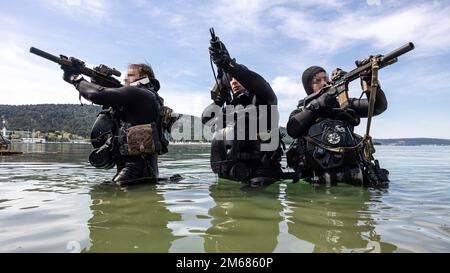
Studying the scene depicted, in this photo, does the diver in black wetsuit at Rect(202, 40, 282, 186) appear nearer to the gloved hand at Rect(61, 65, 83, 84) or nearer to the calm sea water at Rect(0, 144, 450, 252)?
the calm sea water at Rect(0, 144, 450, 252)

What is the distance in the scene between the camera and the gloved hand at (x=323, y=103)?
6.32m

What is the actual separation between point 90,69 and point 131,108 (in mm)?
1150

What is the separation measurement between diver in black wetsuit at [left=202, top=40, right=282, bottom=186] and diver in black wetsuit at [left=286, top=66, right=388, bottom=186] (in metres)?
0.44

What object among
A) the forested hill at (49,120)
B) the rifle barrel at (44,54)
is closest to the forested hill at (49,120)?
the forested hill at (49,120)

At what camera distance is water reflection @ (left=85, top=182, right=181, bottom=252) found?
2.96 m

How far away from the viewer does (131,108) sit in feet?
21.7

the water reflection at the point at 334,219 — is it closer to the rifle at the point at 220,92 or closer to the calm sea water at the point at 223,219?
the calm sea water at the point at 223,219

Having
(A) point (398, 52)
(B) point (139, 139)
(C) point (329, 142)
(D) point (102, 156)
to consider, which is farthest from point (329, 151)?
(D) point (102, 156)

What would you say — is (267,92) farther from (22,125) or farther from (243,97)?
(22,125)

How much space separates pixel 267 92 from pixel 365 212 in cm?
276

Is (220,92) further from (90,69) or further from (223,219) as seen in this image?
(223,219)

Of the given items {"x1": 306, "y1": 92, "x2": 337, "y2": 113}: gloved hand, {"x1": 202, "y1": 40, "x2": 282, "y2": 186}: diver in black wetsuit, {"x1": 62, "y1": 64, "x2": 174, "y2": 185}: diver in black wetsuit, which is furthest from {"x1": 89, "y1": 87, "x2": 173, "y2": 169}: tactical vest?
{"x1": 306, "y1": 92, "x2": 337, "y2": 113}: gloved hand

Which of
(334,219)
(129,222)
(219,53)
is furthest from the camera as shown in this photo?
(219,53)
